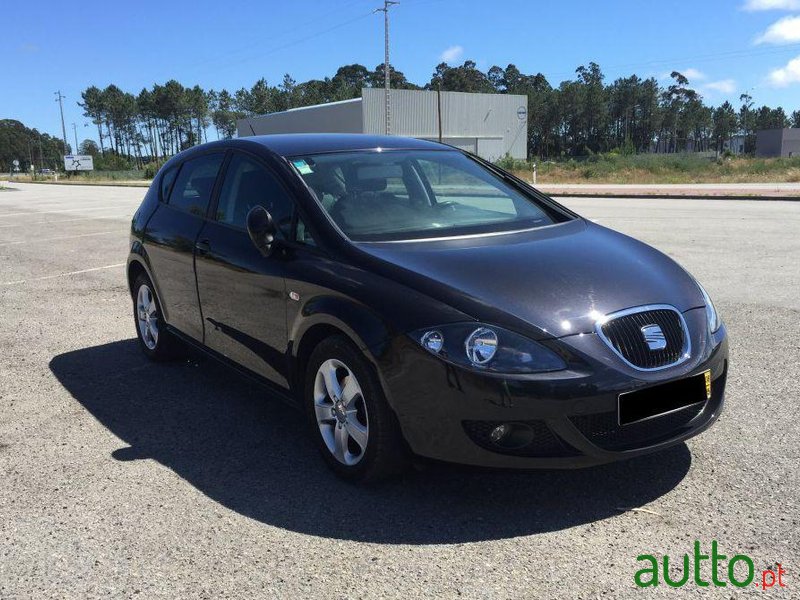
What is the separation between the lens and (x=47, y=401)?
15.5ft

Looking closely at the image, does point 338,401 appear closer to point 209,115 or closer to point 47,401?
point 47,401

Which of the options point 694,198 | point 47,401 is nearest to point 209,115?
point 694,198

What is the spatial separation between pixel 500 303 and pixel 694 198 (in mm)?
21579

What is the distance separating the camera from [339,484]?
337 centimetres

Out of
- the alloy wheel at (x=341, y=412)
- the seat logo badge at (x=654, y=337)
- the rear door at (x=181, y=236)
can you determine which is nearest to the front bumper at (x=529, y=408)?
the seat logo badge at (x=654, y=337)

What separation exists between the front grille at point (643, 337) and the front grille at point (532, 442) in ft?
1.40

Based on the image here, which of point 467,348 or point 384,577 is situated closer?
point 384,577

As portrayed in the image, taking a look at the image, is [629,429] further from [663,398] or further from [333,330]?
[333,330]

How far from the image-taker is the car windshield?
3.70 m

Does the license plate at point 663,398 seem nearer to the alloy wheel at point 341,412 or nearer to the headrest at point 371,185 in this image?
the alloy wheel at point 341,412

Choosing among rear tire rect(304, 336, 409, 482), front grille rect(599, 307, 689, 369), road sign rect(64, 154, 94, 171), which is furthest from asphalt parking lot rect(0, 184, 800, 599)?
road sign rect(64, 154, 94, 171)

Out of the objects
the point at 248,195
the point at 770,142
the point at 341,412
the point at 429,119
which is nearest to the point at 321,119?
the point at 429,119

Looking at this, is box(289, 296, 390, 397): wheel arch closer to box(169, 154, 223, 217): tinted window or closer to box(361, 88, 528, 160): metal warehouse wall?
box(169, 154, 223, 217): tinted window

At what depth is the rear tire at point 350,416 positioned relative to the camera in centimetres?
306
